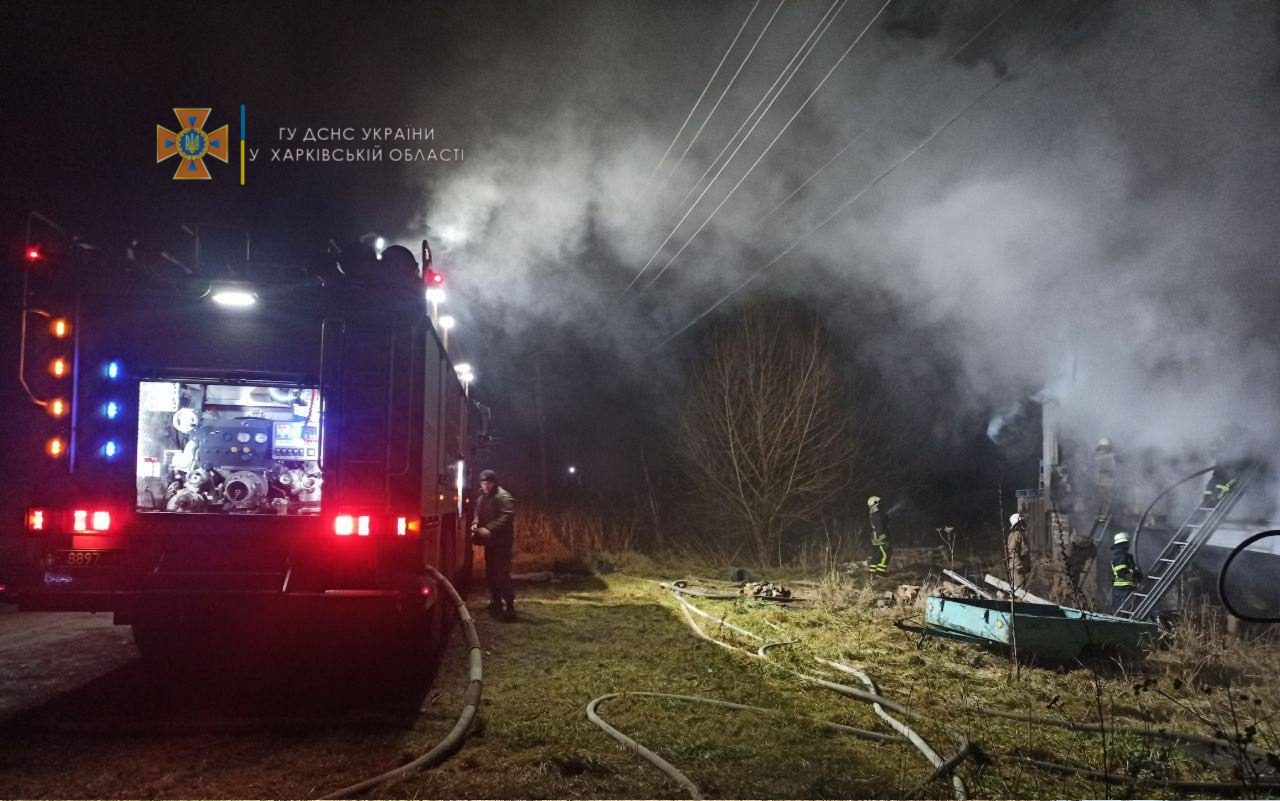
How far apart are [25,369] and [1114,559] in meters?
11.0

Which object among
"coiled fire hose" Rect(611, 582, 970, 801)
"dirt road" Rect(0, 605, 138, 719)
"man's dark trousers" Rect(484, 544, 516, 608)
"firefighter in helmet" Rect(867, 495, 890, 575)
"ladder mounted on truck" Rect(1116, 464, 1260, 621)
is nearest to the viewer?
"coiled fire hose" Rect(611, 582, 970, 801)

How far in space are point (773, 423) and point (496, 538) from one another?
1028cm

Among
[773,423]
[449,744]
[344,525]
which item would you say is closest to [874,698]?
[449,744]

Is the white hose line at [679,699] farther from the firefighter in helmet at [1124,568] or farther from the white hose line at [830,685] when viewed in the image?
the firefighter in helmet at [1124,568]

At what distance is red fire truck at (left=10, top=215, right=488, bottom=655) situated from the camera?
4.89m

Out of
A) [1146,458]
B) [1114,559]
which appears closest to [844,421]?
[1146,458]

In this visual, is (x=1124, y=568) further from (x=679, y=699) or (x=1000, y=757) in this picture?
(x=679, y=699)

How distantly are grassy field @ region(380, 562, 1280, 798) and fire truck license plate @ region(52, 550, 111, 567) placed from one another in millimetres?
2504

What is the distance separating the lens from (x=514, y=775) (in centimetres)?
375

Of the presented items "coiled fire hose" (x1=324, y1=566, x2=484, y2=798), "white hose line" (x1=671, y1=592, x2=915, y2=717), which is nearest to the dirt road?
"coiled fire hose" (x1=324, y1=566, x2=484, y2=798)

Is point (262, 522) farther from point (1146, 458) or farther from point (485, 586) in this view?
point (1146, 458)

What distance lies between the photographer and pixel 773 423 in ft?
57.9

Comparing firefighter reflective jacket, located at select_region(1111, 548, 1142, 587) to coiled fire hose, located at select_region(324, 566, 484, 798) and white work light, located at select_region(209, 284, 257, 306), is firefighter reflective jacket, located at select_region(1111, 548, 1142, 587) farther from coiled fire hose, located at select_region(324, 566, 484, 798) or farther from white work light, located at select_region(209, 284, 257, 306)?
white work light, located at select_region(209, 284, 257, 306)

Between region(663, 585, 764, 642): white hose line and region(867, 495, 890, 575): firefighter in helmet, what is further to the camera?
region(867, 495, 890, 575): firefighter in helmet
